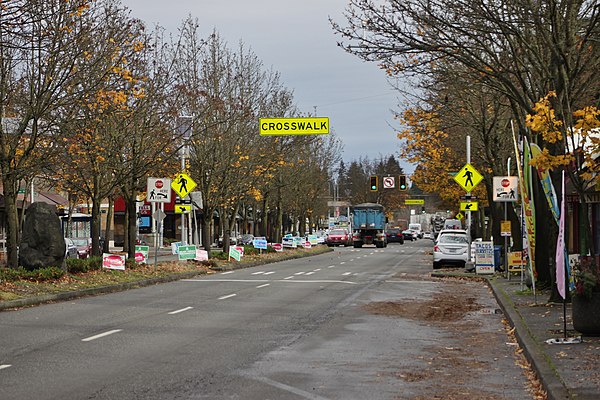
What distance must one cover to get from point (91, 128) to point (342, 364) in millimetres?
17540

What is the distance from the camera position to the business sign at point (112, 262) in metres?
28.5

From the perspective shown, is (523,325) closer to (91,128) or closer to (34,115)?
(34,115)

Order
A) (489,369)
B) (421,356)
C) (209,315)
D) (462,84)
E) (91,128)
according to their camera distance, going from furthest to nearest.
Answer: (91,128) → (462,84) → (209,315) → (421,356) → (489,369)

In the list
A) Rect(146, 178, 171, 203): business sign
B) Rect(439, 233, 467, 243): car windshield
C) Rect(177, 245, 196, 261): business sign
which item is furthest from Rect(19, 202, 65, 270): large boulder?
Rect(439, 233, 467, 243): car windshield

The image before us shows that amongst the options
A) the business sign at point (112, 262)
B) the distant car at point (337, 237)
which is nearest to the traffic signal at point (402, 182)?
the distant car at point (337, 237)

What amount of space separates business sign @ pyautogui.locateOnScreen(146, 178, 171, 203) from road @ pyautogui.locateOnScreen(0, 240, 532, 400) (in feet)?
27.1

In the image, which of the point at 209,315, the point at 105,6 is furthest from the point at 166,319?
the point at 105,6

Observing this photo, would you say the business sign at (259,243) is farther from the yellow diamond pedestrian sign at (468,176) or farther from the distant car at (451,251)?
the yellow diamond pedestrian sign at (468,176)

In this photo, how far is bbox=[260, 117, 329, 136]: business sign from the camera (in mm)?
35969

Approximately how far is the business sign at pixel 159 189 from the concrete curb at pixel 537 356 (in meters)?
15.1

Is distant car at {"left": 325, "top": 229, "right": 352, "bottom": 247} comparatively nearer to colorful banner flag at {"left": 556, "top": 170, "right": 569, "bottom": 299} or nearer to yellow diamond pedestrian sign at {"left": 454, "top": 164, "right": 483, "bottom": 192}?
yellow diamond pedestrian sign at {"left": 454, "top": 164, "right": 483, "bottom": 192}

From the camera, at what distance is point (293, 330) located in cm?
1545

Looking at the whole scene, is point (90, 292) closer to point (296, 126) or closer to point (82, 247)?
point (296, 126)

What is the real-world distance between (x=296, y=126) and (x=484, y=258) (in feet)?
30.4
